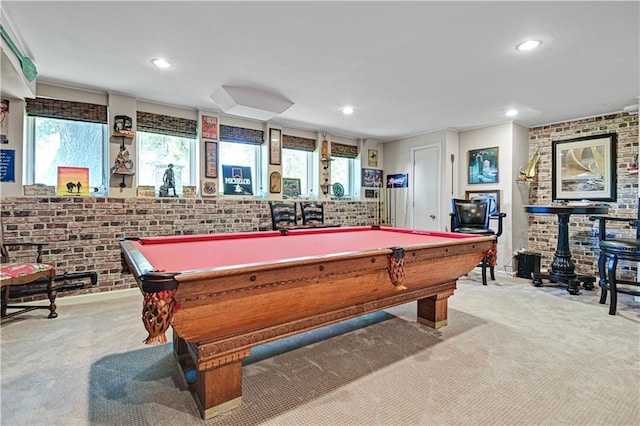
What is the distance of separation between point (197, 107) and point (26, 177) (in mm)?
2010

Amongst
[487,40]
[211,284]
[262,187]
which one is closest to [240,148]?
[262,187]

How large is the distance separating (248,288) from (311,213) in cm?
374

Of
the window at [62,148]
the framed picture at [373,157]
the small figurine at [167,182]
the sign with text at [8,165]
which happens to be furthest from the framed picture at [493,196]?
the sign with text at [8,165]

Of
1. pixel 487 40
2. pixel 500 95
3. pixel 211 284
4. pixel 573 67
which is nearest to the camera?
pixel 211 284

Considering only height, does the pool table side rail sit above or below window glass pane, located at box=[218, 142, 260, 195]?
below

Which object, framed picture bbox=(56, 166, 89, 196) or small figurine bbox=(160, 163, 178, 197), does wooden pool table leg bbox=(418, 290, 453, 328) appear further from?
framed picture bbox=(56, 166, 89, 196)

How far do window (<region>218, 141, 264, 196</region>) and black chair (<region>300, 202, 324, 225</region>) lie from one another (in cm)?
72

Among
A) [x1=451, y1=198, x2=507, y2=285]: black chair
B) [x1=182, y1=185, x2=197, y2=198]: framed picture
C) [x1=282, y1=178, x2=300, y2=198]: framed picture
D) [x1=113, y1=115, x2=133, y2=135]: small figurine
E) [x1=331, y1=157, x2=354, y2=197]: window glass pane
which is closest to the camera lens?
[x1=113, y1=115, x2=133, y2=135]: small figurine

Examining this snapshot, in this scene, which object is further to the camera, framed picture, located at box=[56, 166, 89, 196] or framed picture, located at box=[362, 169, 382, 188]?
framed picture, located at box=[362, 169, 382, 188]

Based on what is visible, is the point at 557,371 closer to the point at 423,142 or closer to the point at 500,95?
the point at 500,95

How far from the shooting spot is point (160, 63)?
2.93 m

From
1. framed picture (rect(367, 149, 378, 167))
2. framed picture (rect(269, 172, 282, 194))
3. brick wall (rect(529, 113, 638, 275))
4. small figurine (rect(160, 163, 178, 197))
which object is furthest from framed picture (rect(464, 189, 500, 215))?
small figurine (rect(160, 163, 178, 197))

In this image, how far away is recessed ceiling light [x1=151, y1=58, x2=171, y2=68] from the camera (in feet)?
9.43

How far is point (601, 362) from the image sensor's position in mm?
2133
